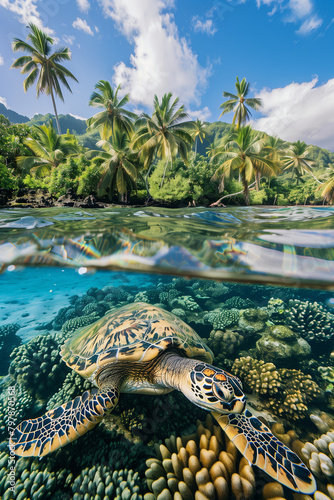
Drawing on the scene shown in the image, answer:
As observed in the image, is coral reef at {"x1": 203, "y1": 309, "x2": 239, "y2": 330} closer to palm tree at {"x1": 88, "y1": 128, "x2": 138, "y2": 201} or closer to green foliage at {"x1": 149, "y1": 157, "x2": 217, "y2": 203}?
palm tree at {"x1": 88, "y1": 128, "x2": 138, "y2": 201}

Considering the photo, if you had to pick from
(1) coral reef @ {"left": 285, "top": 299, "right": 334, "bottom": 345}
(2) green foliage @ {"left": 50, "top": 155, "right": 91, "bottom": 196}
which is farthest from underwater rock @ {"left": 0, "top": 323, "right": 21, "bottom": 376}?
(2) green foliage @ {"left": 50, "top": 155, "right": 91, "bottom": 196}

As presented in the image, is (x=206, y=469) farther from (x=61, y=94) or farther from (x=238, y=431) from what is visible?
(x=61, y=94)

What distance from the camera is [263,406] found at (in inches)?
128

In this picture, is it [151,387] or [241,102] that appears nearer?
[151,387]

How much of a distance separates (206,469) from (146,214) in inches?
201

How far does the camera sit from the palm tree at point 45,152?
1438 cm

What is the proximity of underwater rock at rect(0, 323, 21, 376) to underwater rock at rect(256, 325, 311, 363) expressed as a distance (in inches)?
242

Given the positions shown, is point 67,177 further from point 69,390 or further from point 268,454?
point 268,454

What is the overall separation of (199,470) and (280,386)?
2.02 metres

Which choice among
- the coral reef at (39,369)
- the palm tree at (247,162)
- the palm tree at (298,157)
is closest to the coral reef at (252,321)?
the coral reef at (39,369)

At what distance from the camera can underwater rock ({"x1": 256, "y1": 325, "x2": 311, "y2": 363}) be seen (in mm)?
4277

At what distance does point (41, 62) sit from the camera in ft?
66.9

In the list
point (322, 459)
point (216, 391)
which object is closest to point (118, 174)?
point (216, 391)

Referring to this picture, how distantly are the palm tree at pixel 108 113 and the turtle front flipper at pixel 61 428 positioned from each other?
70.1 feet
